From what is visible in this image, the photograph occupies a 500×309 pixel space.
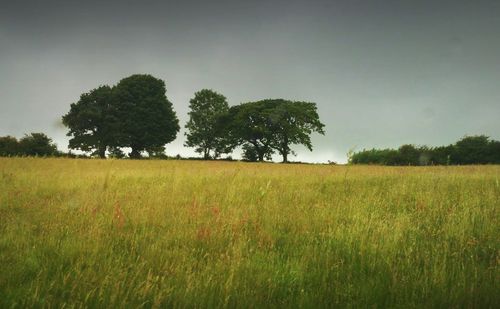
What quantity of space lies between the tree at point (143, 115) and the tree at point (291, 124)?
12.9 m

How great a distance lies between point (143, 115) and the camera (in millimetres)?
42094

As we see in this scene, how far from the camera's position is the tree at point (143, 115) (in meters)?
41.5

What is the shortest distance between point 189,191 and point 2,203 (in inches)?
159

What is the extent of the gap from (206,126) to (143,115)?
9.71 meters

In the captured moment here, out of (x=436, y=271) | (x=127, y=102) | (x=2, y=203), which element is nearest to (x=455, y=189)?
(x=436, y=271)

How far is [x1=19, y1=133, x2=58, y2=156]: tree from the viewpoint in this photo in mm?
33625

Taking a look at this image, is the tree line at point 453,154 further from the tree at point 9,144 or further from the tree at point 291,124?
the tree at point 9,144

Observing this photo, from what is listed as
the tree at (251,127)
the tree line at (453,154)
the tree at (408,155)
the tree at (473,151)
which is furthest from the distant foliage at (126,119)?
the tree at (473,151)

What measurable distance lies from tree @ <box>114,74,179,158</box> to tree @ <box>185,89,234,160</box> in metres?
4.39

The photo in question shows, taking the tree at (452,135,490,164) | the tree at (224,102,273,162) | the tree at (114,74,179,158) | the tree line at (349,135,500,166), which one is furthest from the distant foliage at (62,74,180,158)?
the tree at (452,135,490,164)

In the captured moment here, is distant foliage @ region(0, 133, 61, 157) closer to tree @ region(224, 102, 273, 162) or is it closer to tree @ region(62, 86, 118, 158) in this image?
tree @ region(62, 86, 118, 158)

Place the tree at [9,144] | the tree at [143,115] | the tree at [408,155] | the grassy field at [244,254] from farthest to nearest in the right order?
the tree at [143,115]
the tree at [408,155]
the tree at [9,144]
the grassy field at [244,254]

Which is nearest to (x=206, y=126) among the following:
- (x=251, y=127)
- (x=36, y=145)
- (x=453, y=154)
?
(x=251, y=127)

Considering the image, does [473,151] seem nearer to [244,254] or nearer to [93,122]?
[244,254]
